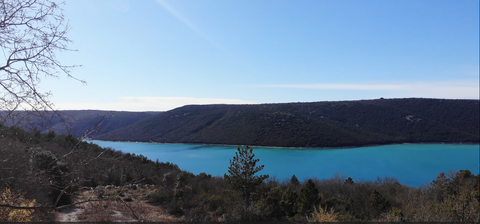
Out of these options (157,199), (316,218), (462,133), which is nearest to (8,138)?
(316,218)

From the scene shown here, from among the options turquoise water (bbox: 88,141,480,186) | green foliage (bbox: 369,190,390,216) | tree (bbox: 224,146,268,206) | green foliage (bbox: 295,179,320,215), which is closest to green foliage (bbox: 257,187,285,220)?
green foliage (bbox: 295,179,320,215)

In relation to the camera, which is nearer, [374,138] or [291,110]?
[374,138]

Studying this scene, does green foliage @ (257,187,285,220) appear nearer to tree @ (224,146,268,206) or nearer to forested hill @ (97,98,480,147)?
tree @ (224,146,268,206)

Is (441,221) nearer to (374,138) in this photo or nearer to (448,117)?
(374,138)

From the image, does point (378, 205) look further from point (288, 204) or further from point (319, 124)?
point (319, 124)

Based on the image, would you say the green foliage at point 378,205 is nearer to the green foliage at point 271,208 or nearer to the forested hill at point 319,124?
the green foliage at point 271,208

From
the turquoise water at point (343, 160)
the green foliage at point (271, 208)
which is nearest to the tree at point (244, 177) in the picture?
the green foliage at point (271, 208)
